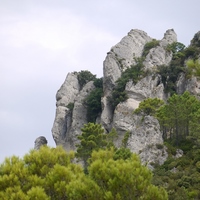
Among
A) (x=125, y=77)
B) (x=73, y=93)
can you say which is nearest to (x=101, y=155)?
(x=125, y=77)

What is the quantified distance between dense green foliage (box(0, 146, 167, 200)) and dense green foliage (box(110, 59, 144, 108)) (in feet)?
117

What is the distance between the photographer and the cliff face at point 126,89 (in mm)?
54562

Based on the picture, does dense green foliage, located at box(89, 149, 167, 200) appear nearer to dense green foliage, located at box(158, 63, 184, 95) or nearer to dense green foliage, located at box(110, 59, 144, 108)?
dense green foliage, located at box(110, 59, 144, 108)

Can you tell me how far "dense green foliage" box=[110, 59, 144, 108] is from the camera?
58.1 meters

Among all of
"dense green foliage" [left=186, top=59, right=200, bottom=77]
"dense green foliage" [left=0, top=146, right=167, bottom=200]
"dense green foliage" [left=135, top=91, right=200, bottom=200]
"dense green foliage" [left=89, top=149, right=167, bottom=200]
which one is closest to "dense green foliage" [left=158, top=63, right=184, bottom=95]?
"dense green foliage" [left=135, top=91, right=200, bottom=200]

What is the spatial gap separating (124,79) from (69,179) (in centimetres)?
4216

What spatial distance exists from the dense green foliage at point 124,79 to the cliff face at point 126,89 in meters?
0.77

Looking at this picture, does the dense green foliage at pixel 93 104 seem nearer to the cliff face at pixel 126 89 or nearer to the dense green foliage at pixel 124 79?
the cliff face at pixel 126 89

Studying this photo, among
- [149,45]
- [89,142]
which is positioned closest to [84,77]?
[149,45]

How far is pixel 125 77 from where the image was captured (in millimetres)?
61406

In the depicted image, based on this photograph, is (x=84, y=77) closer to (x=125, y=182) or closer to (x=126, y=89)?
(x=126, y=89)

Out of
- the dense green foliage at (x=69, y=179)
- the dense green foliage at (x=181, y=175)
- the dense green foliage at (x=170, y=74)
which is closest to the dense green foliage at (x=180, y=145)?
the dense green foliage at (x=181, y=175)

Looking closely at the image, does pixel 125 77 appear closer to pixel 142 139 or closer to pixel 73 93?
pixel 73 93

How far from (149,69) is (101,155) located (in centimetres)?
4398
